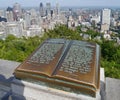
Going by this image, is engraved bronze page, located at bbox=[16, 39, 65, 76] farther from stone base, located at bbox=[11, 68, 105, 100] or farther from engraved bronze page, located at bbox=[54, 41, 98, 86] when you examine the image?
stone base, located at bbox=[11, 68, 105, 100]

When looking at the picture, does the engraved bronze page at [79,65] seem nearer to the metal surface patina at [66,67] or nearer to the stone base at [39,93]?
the metal surface patina at [66,67]

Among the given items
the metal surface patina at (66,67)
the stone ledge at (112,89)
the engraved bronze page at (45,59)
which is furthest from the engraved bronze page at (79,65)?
the stone ledge at (112,89)

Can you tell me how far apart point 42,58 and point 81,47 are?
760 mm

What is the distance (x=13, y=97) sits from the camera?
125 inches

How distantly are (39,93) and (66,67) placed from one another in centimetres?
62

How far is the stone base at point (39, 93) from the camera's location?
8.70ft

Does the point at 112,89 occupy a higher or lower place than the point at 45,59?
lower

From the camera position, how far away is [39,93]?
2.92 metres

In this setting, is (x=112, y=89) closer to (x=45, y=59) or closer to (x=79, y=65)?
(x=79, y=65)

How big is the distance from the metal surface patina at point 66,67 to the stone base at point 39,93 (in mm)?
90

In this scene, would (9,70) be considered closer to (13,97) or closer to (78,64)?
(13,97)

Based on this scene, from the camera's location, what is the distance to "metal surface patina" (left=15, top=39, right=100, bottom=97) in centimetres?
258

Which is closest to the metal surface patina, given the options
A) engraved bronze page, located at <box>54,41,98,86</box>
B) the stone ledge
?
engraved bronze page, located at <box>54,41,98,86</box>

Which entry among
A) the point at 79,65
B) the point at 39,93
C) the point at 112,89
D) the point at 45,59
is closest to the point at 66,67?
the point at 79,65
